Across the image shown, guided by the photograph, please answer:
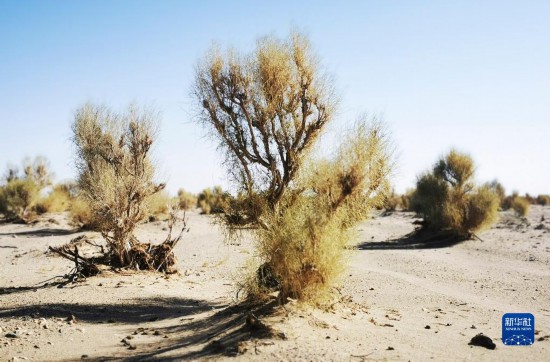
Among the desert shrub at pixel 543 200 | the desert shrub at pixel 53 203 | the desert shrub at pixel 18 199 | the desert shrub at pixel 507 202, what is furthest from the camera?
the desert shrub at pixel 543 200

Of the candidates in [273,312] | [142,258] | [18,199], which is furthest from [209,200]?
[273,312]

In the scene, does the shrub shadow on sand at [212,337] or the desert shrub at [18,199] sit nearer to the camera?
the shrub shadow on sand at [212,337]

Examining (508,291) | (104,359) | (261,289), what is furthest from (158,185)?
(508,291)

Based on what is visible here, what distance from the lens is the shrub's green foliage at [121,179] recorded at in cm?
1422

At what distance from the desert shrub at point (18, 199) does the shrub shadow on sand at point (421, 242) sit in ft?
68.3

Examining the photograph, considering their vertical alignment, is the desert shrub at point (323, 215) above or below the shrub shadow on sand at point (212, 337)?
above

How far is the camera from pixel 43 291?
475 inches

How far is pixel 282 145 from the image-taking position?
11156 mm

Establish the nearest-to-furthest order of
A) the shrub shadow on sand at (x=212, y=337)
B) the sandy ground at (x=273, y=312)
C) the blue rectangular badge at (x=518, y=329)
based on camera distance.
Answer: the shrub shadow on sand at (x=212, y=337)
the sandy ground at (x=273, y=312)
the blue rectangular badge at (x=518, y=329)

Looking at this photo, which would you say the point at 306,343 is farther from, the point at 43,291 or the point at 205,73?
the point at 43,291

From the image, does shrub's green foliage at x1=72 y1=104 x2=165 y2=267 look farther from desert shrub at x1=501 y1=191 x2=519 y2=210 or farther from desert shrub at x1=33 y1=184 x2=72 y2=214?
desert shrub at x1=501 y1=191 x2=519 y2=210

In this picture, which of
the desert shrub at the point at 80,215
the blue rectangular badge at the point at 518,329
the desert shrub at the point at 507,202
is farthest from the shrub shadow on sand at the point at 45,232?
the desert shrub at the point at 507,202

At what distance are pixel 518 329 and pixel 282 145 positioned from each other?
5890mm

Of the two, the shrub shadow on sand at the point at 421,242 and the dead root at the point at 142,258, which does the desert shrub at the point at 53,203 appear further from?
the shrub shadow on sand at the point at 421,242
